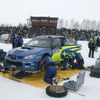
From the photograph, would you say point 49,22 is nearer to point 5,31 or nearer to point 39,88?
point 5,31

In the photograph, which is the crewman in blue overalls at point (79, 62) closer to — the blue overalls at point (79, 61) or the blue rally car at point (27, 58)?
the blue overalls at point (79, 61)

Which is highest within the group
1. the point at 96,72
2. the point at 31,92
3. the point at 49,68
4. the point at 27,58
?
the point at 27,58

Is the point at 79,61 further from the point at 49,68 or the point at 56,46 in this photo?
the point at 49,68

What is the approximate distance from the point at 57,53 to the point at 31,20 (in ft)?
107

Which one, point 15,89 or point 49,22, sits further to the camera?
point 49,22

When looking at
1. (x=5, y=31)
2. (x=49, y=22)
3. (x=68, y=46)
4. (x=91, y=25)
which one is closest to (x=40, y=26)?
(x=49, y=22)

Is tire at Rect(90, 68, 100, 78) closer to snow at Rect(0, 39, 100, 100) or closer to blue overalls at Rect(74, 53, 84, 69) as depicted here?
snow at Rect(0, 39, 100, 100)

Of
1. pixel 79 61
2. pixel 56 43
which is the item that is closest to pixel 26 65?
pixel 56 43

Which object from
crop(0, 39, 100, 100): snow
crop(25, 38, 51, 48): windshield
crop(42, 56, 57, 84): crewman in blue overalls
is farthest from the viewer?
crop(25, 38, 51, 48): windshield

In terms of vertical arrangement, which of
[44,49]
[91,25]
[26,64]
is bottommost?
[26,64]

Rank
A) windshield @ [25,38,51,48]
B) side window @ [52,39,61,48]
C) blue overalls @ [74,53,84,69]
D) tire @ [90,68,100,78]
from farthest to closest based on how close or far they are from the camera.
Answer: blue overalls @ [74,53,84,69]
side window @ [52,39,61,48]
windshield @ [25,38,51,48]
tire @ [90,68,100,78]

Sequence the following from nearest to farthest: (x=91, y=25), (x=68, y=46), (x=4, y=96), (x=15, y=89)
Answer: (x=4, y=96) → (x=15, y=89) → (x=68, y=46) → (x=91, y=25)

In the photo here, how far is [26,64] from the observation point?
5242 millimetres

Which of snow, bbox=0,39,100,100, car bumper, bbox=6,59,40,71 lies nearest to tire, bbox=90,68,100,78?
snow, bbox=0,39,100,100
